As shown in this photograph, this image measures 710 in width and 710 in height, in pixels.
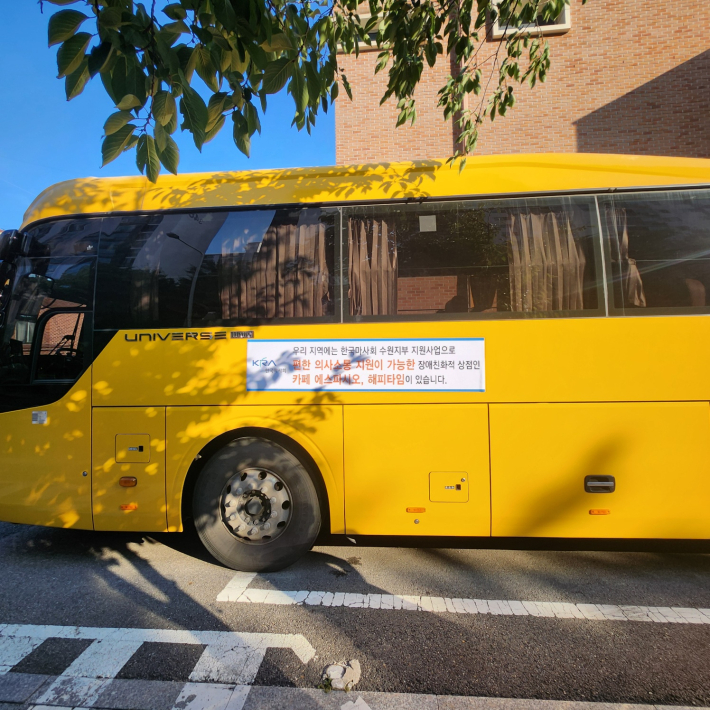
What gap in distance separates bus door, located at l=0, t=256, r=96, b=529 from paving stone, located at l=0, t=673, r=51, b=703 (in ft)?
4.93

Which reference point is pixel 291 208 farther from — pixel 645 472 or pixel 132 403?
pixel 645 472

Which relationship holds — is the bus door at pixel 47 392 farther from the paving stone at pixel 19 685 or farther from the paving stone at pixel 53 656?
the paving stone at pixel 19 685

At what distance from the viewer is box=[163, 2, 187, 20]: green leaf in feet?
6.95

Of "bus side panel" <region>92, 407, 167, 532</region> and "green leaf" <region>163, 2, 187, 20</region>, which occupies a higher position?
"green leaf" <region>163, 2, 187, 20</region>

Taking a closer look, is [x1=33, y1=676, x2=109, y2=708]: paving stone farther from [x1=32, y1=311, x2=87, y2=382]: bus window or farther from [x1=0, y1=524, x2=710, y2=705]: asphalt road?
[x1=32, y1=311, x2=87, y2=382]: bus window

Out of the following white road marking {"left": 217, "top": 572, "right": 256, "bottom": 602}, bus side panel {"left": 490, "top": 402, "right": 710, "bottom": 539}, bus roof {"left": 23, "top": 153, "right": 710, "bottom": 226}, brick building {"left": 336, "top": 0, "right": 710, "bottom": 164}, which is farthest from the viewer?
brick building {"left": 336, "top": 0, "right": 710, "bottom": 164}

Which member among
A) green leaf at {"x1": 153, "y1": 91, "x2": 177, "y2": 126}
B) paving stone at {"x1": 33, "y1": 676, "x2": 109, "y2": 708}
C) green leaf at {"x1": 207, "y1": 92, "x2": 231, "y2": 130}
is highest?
green leaf at {"x1": 207, "y1": 92, "x2": 231, "y2": 130}

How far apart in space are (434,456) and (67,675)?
2717 mm

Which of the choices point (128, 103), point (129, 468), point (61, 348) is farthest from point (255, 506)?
point (128, 103)

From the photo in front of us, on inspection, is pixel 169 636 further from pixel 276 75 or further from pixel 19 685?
pixel 276 75

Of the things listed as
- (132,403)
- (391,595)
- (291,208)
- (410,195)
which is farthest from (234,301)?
(391,595)

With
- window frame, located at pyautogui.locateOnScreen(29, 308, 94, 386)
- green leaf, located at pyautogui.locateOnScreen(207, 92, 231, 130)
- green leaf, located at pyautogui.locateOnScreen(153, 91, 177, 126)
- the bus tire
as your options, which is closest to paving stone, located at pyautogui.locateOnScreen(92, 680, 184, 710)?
the bus tire

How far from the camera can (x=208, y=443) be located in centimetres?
388

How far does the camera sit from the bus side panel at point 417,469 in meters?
3.69
